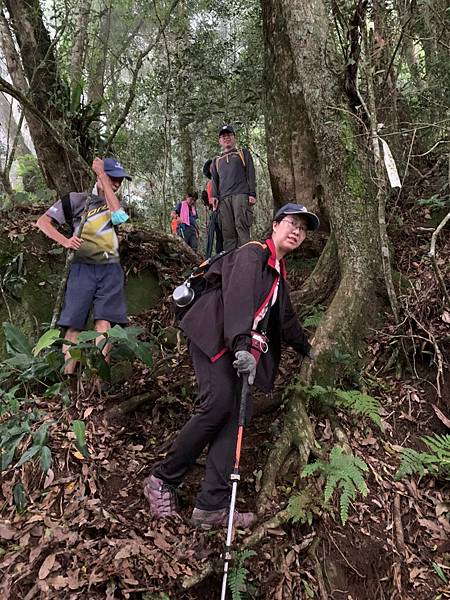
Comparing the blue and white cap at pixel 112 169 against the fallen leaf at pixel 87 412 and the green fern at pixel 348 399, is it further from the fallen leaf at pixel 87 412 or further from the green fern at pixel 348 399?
the green fern at pixel 348 399

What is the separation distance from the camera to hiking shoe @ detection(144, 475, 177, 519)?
3.46 m

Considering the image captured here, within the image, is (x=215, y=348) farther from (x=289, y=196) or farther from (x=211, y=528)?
(x=289, y=196)

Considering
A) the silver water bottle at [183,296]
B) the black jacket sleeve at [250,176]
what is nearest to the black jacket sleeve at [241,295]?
the silver water bottle at [183,296]

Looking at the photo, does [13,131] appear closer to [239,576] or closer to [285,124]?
[285,124]

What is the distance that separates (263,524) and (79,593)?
122 cm

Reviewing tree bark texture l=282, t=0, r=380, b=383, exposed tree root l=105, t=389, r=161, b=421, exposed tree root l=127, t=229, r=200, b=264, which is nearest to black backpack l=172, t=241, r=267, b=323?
exposed tree root l=105, t=389, r=161, b=421

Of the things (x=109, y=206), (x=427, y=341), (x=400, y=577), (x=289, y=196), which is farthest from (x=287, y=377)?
(x=289, y=196)

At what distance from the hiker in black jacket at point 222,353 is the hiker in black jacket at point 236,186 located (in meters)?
3.96

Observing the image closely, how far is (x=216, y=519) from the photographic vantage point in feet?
11.1

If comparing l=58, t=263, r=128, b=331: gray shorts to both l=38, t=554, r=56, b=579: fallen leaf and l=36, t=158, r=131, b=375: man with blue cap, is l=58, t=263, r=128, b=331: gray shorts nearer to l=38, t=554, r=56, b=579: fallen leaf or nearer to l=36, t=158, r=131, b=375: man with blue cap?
l=36, t=158, r=131, b=375: man with blue cap

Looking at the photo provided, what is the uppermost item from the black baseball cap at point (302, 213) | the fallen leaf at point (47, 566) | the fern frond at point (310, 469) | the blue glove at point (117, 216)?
the blue glove at point (117, 216)

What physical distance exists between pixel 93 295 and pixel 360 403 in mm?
2539

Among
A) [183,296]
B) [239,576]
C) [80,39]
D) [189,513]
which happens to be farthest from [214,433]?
[80,39]

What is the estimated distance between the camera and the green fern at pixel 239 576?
291 centimetres
